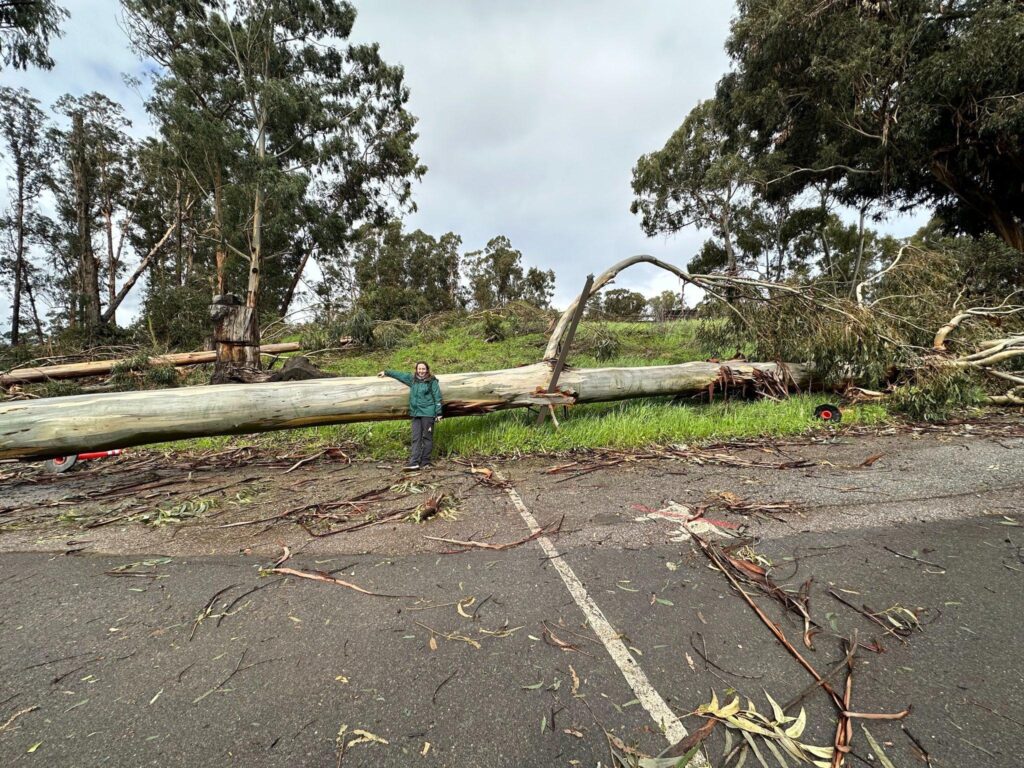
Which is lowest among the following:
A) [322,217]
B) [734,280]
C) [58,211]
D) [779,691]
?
[779,691]

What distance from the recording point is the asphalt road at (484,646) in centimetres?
132

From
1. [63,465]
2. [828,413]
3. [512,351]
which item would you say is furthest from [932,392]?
[63,465]

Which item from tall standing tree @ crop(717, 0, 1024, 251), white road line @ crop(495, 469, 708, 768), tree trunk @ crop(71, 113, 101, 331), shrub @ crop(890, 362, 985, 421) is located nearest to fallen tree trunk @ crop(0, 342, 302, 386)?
white road line @ crop(495, 469, 708, 768)

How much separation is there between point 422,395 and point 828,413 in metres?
5.84

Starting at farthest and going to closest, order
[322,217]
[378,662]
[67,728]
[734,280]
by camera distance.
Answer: [322,217] → [734,280] → [378,662] → [67,728]

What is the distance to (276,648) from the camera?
1.72 metres

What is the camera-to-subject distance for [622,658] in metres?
1.64

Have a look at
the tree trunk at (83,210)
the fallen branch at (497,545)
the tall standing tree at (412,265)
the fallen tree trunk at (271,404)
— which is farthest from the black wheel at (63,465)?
the tall standing tree at (412,265)

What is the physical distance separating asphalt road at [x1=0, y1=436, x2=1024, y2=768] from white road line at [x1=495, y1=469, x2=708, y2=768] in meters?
0.03

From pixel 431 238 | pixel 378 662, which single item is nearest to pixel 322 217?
pixel 378 662

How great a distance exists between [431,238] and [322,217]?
76.6 ft

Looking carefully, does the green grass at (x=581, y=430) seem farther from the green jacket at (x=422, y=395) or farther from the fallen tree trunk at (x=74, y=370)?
the fallen tree trunk at (x=74, y=370)

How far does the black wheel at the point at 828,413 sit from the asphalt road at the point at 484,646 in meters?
3.26

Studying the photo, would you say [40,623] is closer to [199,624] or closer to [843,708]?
[199,624]
